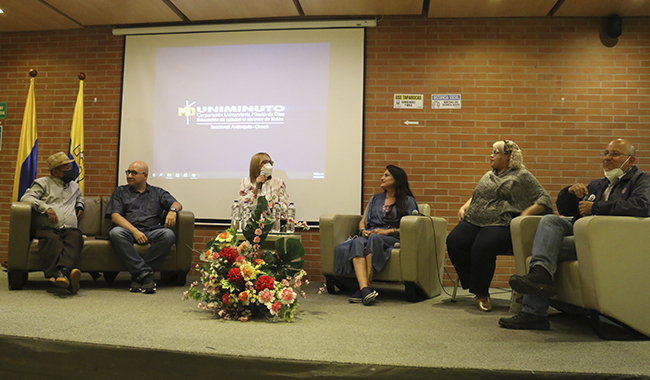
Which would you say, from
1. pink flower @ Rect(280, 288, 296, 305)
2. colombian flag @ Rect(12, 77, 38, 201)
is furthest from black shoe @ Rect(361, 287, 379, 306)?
colombian flag @ Rect(12, 77, 38, 201)

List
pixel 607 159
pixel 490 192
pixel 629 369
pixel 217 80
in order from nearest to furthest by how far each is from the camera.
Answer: pixel 629 369 < pixel 607 159 < pixel 490 192 < pixel 217 80

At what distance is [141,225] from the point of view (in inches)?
161

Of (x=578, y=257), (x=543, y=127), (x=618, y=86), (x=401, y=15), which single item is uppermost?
(x=401, y=15)

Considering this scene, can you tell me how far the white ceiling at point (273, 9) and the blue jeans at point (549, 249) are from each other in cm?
250

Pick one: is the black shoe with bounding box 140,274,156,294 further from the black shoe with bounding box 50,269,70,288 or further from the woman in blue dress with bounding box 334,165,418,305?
the woman in blue dress with bounding box 334,165,418,305

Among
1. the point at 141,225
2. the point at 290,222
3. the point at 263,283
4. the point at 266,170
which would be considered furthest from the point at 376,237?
the point at 141,225

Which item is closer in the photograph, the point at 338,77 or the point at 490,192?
the point at 490,192

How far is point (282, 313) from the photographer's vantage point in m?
2.86

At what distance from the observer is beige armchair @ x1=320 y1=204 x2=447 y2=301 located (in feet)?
11.8

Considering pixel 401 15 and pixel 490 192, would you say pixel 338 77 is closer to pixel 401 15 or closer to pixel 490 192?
pixel 401 15

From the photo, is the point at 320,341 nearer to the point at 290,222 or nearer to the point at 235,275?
the point at 235,275

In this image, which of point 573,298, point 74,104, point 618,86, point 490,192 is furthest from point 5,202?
point 618,86

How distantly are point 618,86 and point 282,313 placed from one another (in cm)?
384

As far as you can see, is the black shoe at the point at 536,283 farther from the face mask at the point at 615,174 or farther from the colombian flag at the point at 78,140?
the colombian flag at the point at 78,140
